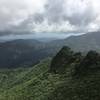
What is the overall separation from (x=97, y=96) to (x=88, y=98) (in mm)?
6999

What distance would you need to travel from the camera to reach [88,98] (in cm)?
19938

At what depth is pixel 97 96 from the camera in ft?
644
